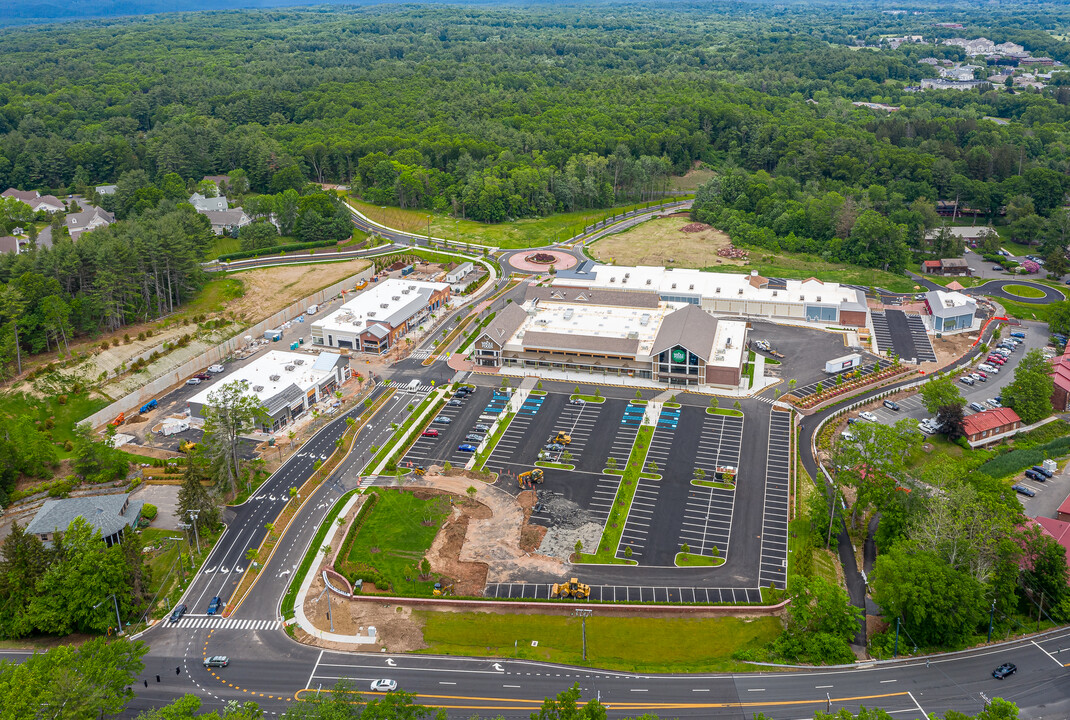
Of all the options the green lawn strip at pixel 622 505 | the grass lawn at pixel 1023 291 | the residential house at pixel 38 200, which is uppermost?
the residential house at pixel 38 200

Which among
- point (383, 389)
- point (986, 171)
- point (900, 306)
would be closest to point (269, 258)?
point (383, 389)

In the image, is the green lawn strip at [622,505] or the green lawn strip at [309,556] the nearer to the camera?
the green lawn strip at [309,556]

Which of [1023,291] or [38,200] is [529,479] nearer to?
[1023,291]

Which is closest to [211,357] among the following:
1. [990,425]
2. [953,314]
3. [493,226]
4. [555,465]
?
[555,465]

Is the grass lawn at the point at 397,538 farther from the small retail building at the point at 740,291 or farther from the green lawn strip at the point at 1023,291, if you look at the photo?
the green lawn strip at the point at 1023,291

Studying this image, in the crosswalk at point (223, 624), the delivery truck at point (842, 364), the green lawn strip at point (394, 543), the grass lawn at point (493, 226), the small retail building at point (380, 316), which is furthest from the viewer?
the grass lawn at point (493, 226)

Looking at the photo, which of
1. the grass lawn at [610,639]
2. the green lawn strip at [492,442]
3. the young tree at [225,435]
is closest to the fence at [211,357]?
the young tree at [225,435]

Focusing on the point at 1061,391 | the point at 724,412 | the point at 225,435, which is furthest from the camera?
the point at 1061,391
